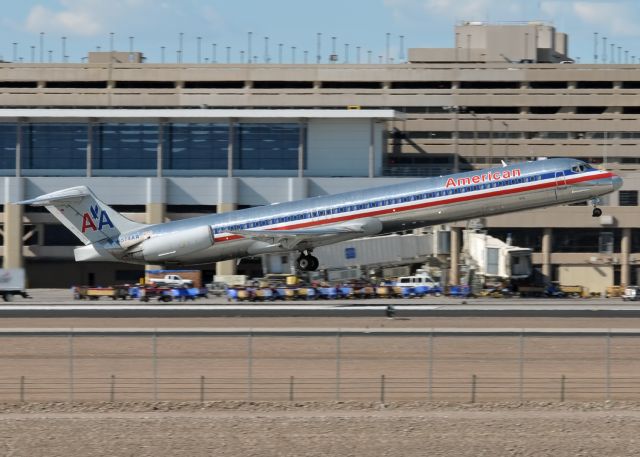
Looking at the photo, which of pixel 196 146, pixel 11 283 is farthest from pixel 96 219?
pixel 196 146

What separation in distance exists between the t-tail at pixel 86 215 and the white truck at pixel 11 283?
1097 centimetres

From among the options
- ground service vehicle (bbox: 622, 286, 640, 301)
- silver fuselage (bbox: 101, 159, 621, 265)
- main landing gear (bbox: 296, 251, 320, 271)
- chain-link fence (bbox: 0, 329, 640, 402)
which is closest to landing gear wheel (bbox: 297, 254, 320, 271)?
main landing gear (bbox: 296, 251, 320, 271)

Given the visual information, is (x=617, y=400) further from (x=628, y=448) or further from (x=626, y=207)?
(x=626, y=207)

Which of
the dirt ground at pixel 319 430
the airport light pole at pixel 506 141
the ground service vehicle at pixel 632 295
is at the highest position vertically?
the airport light pole at pixel 506 141

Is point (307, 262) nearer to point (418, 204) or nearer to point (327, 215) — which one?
point (327, 215)

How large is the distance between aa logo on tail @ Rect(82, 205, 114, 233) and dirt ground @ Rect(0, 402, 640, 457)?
120 ft

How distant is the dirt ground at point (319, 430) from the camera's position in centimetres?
3209

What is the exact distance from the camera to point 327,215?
70.8 meters

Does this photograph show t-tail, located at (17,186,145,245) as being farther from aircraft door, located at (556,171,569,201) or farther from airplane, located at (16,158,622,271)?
aircraft door, located at (556,171,569,201)

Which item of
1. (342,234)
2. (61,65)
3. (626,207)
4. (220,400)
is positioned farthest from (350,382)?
(61,65)

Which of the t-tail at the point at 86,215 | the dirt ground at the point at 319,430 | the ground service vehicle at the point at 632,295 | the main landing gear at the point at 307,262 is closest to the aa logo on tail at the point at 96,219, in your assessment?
the t-tail at the point at 86,215

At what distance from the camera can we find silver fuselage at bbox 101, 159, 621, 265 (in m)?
66.8

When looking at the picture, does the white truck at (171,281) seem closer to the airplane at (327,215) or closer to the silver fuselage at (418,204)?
the airplane at (327,215)

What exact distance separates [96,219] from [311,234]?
14.4m
